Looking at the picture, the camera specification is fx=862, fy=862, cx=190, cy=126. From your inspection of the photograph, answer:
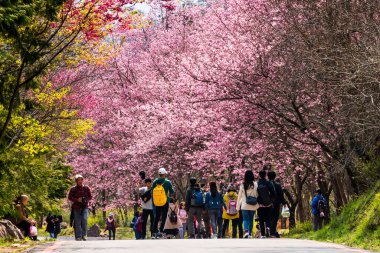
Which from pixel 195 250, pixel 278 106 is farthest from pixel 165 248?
pixel 278 106

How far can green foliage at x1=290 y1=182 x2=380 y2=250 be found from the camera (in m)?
15.2

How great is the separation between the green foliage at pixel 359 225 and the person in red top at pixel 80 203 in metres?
5.24

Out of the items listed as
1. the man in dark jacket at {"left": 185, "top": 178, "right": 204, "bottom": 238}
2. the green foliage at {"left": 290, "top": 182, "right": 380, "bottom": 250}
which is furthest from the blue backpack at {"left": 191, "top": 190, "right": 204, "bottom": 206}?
the green foliage at {"left": 290, "top": 182, "right": 380, "bottom": 250}

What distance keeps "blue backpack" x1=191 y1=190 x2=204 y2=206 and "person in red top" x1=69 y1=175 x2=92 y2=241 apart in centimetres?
403

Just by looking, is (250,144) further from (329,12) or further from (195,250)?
(195,250)

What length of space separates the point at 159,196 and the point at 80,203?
191cm

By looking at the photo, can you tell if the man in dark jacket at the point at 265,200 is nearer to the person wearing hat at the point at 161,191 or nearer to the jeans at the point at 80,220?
the person wearing hat at the point at 161,191

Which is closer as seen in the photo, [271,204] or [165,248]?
[165,248]

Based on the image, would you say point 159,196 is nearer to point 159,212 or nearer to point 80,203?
point 159,212

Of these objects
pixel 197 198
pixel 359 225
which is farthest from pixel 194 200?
pixel 359 225

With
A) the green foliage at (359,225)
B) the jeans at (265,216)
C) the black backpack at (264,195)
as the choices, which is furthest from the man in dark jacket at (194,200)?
the green foliage at (359,225)

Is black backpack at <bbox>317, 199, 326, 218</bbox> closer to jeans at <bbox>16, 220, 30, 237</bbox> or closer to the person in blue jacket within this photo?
the person in blue jacket

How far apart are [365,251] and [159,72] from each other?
30.1 m

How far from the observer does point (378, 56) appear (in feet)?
47.8
